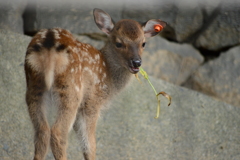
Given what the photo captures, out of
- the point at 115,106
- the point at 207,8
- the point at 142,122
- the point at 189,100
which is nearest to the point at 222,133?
the point at 189,100

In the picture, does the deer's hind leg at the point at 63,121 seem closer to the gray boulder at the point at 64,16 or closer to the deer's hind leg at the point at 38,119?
the deer's hind leg at the point at 38,119

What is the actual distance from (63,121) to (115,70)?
4.01 feet

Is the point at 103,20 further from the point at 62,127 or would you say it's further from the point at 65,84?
the point at 62,127

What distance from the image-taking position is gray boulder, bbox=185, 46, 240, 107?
7.06 m

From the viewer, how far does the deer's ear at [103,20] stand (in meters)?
4.82

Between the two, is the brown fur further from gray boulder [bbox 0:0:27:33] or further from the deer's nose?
gray boulder [bbox 0:0:27:33]

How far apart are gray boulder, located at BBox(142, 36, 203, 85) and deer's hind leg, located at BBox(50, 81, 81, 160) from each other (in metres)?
3.40

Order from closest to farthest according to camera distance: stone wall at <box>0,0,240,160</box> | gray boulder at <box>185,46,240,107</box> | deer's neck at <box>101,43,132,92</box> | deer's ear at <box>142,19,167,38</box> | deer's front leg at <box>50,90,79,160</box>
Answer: deer's front leg at <box>50,90,79,160</box> < deer's neck at <box>101,43,132,92</box> < deer's ear at <box>142,19,167,38</box> < stone wall at <box>0,0,240,160</box> < gray boulder at <box>185,46,240,107</box>

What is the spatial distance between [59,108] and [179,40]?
384 centimetres

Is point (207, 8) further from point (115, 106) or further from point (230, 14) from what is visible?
point (115, 106)

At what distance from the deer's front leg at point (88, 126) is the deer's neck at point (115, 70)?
50cm

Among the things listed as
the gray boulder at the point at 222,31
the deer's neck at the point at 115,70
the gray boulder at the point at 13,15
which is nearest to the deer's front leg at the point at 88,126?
the deer's neck at the point at 115,70

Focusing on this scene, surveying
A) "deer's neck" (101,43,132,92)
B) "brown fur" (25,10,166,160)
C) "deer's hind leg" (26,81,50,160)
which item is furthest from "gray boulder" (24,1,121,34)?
"deer's hind leg" (26,81,50,160)

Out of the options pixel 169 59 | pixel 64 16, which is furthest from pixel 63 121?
pixel 169 59
